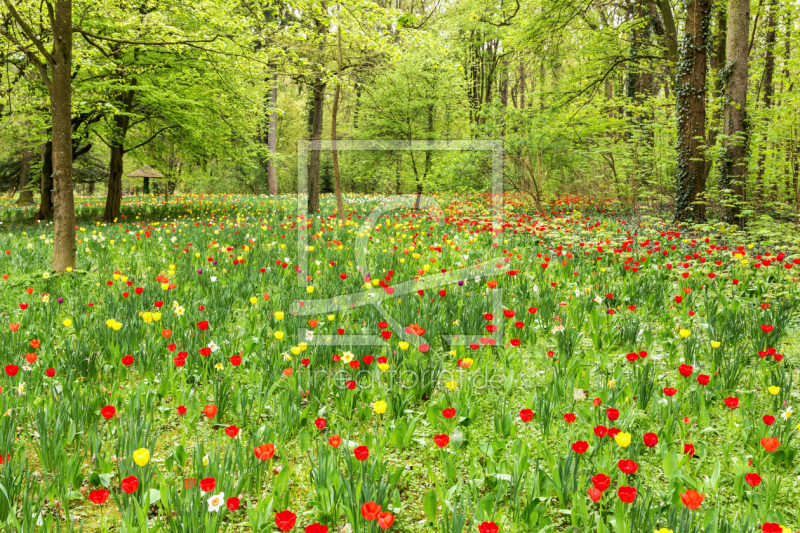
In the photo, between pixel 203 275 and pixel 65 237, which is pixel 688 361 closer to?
pixel 203 275

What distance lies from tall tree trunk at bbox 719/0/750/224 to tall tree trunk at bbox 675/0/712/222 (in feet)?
1.94

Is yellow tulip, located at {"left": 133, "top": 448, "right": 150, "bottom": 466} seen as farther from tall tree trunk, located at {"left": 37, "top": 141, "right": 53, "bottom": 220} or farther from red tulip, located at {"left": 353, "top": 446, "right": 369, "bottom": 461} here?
tall tree trunk, located at {"left": 37, "top": 141, "right": 53, "bottom": 220}

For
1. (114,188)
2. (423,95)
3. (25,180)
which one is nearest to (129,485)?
(114,188)

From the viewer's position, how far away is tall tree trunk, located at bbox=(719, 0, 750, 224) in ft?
28.1

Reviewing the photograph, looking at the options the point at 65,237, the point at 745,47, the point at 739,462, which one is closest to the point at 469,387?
the point at 739,462

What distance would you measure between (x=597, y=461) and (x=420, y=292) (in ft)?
9.07

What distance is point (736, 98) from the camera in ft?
28.5

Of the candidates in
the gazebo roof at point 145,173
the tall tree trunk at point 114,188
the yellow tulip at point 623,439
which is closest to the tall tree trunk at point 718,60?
the yellow tulip at point 623,439

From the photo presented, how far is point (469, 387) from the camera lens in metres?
2.78

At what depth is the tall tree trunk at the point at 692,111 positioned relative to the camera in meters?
9.38

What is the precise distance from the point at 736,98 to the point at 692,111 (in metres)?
0.92

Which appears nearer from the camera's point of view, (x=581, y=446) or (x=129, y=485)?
(x=129, y=485)

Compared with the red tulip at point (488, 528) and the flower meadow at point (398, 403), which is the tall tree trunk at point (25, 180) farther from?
the red tulip at point (488, 528)

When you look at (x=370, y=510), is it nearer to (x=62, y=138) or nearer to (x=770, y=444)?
(x=770, y=444)
